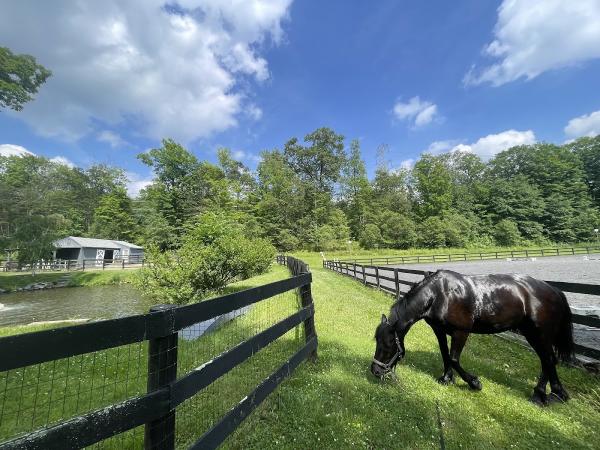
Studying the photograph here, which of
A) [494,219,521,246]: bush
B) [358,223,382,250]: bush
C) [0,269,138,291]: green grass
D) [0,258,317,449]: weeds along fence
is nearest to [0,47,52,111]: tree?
[0,269,138,291]: green grass

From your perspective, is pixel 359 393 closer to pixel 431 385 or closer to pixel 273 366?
pixel 431 385

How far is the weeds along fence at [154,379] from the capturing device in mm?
1345

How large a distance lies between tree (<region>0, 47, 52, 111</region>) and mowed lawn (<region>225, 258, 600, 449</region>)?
31600 mm

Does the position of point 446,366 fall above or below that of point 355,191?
below

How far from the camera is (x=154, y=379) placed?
180cm

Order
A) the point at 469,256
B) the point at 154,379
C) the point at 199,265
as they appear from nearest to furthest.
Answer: the point at 154,379 < the point at 199,265 < the point at 469,256

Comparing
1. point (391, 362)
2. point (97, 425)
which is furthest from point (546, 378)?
point (97, 425)

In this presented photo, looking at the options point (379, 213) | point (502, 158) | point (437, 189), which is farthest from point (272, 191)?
point (502, 158)

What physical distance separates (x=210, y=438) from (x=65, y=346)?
1.32 metres

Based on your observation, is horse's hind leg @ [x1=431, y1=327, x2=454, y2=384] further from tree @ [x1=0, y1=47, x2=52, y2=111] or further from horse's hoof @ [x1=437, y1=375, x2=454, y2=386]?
tree @ [x1=0, y1=47, x2=52, y2=111]

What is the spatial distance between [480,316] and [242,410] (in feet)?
10.1

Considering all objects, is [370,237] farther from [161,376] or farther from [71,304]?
[161,376]

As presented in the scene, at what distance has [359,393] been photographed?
3701mm

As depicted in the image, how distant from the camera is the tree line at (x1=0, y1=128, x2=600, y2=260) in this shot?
1905 inches
